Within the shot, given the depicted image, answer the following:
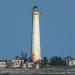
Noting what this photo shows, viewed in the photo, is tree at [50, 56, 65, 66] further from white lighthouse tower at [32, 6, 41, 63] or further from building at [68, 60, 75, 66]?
white lighthouse tower at [32, 6, 41, 63]

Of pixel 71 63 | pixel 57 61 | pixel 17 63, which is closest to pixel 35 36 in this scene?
pixel 57 61

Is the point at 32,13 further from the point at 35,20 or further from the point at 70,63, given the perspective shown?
the point at 70,63

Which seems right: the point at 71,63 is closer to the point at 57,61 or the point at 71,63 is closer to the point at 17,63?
the point at 57,61

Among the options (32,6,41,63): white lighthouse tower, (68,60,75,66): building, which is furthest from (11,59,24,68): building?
(68,60,75,66): building

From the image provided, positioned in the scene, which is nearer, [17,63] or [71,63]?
[17,63]

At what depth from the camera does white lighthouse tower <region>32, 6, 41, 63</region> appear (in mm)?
85000

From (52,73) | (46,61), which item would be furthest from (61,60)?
(52,73)

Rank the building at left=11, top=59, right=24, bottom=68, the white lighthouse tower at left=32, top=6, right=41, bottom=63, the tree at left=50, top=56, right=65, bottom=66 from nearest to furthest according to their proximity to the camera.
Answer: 1. the building at left=11, top=59, right=24, bottom=68
2. the tree at left=50, top=56, right=65, bottom=66
3. the white lighthouse tower at left=32, top=6, right=41, bottom=63

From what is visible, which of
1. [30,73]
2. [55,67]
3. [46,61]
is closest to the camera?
[30,73]

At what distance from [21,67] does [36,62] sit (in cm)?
261

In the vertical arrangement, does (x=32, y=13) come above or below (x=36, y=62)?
above

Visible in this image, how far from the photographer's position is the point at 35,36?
86.5m

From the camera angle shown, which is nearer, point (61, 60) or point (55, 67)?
point (55, 67)

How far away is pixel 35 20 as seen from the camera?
87.5 metres
